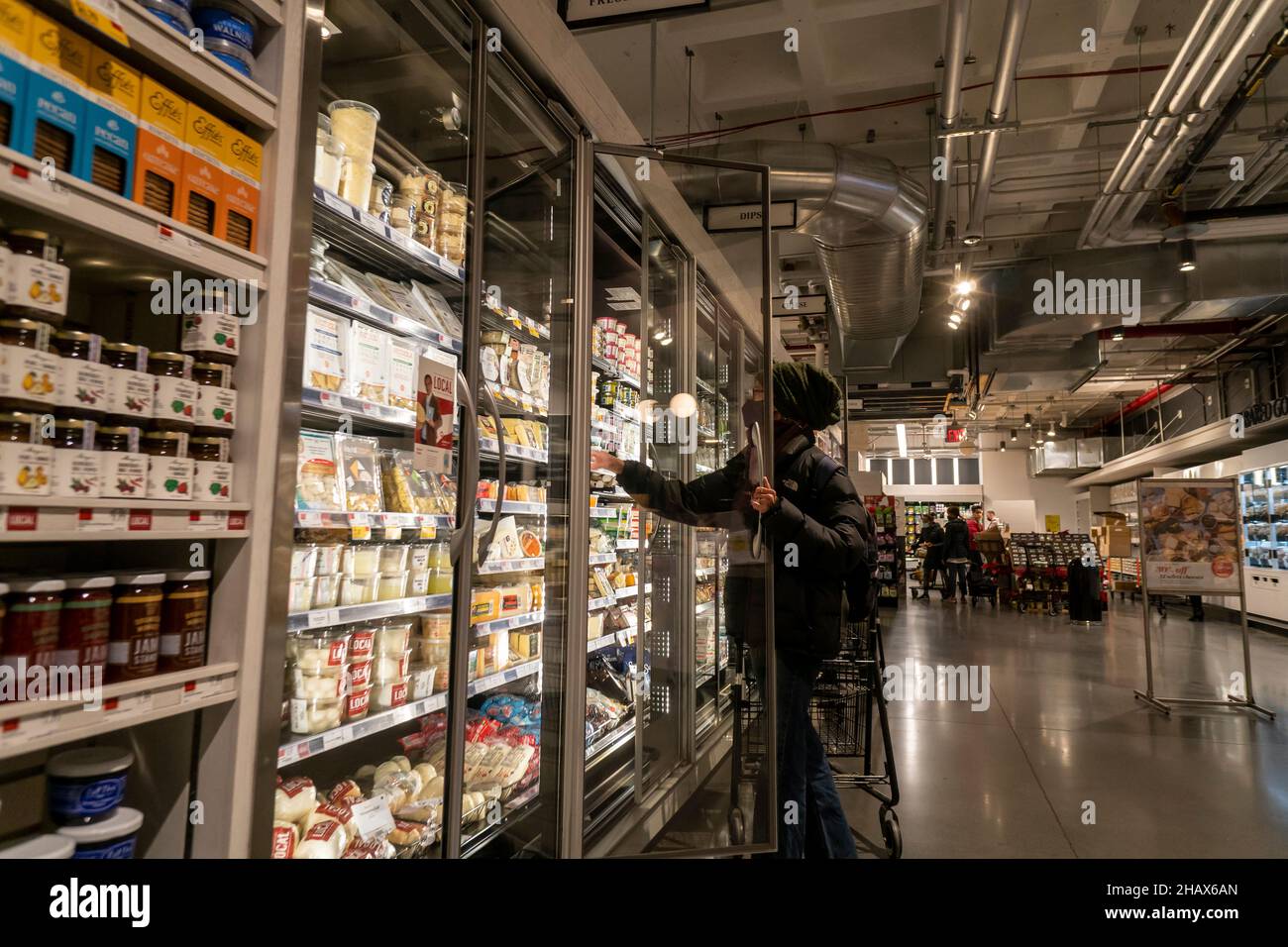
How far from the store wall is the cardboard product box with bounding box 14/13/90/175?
77.5 ft

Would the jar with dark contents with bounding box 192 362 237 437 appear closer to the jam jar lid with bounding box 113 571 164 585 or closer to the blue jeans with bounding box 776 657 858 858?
the jam jar lid with bounding box 113 571 164 585

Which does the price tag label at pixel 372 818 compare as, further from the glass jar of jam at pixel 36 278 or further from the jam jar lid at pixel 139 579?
the glass jar of jam at pixel 36 278

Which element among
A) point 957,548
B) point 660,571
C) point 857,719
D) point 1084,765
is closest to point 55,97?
point 660,571

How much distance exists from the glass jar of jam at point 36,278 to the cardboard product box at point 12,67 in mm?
137

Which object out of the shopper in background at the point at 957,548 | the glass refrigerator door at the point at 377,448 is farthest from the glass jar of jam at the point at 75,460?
the shopper in background at the point at 957,548

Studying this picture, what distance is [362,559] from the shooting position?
2.02 metres

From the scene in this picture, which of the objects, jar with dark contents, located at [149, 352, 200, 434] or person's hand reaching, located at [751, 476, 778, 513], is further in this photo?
person's hand reaching, located at [751, 476, 778, 513]

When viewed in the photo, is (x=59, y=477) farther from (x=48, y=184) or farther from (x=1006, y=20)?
(x=1006, y=20)

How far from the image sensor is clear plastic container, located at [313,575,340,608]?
186cm

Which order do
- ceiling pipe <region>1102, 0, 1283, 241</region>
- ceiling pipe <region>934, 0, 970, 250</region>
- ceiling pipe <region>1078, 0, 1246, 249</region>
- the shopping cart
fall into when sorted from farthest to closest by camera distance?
ceiling pipe <region>1078, 0, 1246, 249</region>
ceiling pipe <region>1102, 0, 1283, 241</region>
ceiling pipe <region>934, 0, 970, 250</region>
the shopping cart

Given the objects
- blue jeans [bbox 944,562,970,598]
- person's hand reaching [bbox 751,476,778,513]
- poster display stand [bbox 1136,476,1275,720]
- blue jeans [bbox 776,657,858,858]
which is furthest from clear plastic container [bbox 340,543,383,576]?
blue jeans [bbox 944,562,970,598]
